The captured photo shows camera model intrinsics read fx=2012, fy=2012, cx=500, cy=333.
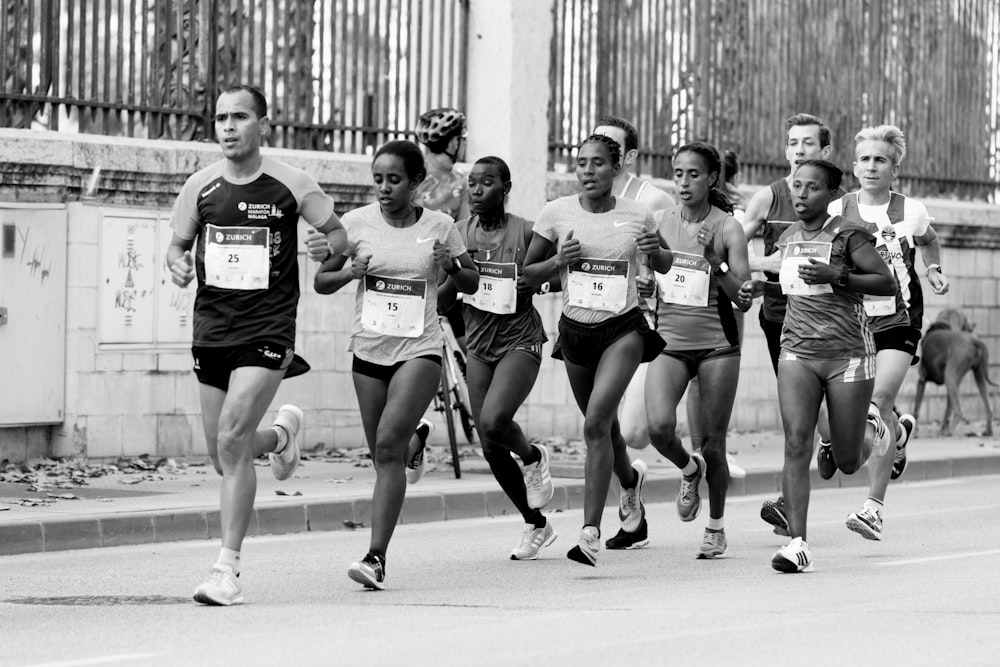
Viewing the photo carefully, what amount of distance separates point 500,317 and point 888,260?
97.7 inches

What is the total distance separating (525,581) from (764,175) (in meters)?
11.8

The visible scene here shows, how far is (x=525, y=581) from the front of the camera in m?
9.08

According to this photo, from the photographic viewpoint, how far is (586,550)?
30.6ft

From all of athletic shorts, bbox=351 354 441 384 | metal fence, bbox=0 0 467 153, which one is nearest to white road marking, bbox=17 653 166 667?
athletic shorts, bbox=351 354 441 384

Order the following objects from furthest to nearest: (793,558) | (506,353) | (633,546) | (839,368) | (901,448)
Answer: (901,448) < (633,546) < (506,353) < (839,368) < (793,558)

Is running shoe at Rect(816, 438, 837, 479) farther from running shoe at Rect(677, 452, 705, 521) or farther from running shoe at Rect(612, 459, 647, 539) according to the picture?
running shoe at Rect(612, 459, 647, 539)

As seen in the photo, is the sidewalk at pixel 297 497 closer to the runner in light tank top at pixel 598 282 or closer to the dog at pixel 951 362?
the dog at pixel 951 362

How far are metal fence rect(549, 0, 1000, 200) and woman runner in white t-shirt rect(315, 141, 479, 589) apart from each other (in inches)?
359

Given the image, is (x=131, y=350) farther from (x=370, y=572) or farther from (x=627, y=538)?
(x=370, y=572)

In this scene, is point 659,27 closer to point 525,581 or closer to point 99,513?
point 99,513

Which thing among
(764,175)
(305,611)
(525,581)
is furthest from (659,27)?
(305,611)

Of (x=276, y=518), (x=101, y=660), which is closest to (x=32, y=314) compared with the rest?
(x=276, y=518)

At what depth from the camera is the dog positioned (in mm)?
19109

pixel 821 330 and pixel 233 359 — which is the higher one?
pixel 821 330
